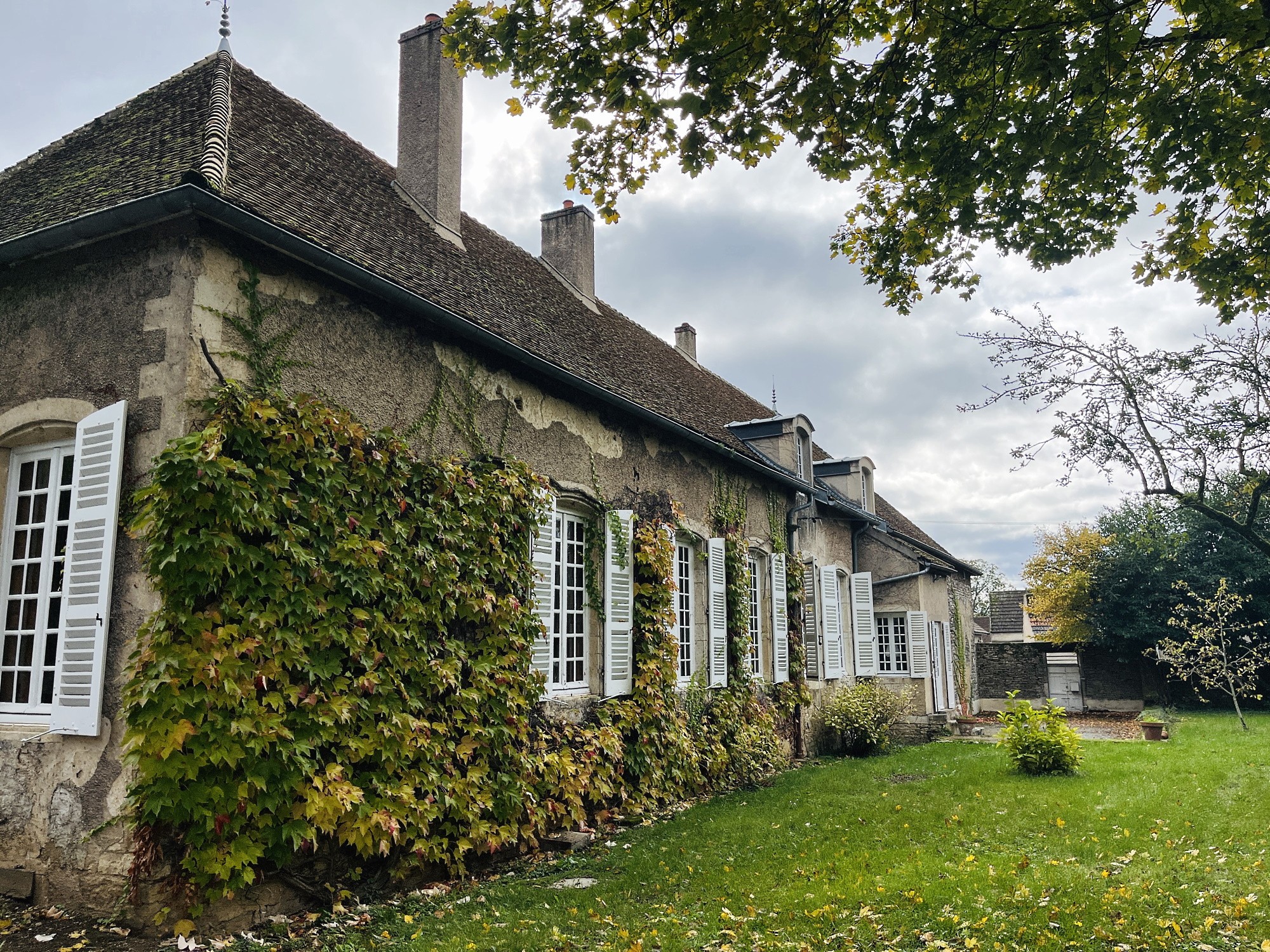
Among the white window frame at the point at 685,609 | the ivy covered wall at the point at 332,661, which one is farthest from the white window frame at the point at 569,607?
the white window frame at the point at 685,609

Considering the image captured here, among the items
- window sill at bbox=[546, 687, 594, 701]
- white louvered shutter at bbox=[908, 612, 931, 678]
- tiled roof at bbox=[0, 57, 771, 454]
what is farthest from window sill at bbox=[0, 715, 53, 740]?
white louvered shutter at bbox=[908, 612, 931, 678]

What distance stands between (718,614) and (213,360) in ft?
24.4

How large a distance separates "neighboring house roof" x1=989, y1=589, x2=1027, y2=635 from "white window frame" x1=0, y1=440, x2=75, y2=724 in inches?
1669

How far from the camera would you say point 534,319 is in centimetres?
956

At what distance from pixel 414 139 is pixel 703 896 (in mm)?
7989

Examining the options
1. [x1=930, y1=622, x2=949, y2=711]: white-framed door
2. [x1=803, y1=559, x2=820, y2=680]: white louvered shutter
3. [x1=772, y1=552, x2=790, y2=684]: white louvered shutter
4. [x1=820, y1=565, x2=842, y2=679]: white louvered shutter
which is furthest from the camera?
[x1=930, y1=622, x2=949, y2=711]: white-framed door

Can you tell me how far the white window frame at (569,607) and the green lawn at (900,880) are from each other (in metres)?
1.54

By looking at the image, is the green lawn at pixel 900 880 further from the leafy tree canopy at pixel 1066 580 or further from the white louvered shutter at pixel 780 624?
the leafy tree canopy at pixel 1066 580

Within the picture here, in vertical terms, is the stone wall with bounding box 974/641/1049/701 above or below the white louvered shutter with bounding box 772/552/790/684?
below

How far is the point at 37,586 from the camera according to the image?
5832 mm

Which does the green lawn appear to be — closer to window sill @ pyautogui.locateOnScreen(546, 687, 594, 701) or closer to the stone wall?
window sill @ pyautogui.locateOnScreen(546, 687, 594, 701)

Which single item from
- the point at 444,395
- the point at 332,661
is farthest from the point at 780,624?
the point at 332,661

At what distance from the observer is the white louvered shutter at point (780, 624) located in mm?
13023

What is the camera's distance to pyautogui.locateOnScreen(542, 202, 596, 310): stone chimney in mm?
13062
